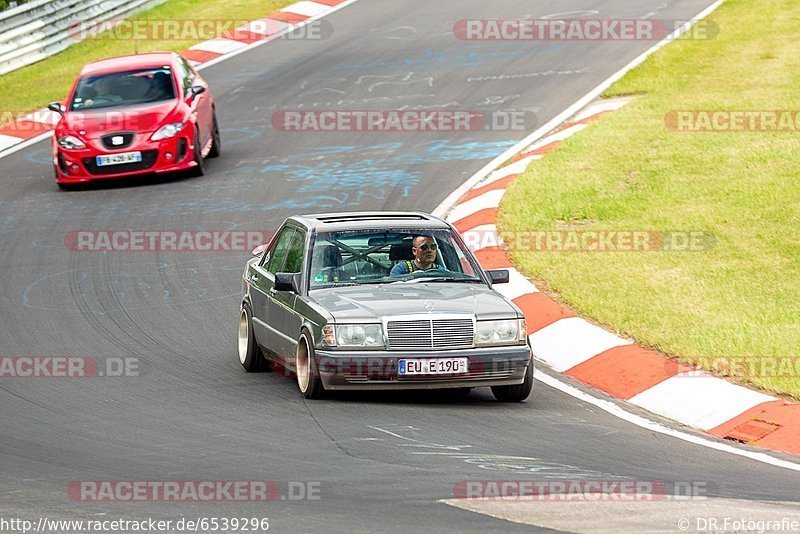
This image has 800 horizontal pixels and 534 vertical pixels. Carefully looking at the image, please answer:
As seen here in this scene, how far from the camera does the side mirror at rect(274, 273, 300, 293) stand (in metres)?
10.9

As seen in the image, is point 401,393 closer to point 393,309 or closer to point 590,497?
point 393,309

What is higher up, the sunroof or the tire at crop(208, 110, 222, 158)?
the sunroof

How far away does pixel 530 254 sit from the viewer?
1470 cm

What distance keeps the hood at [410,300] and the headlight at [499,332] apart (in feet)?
0.17

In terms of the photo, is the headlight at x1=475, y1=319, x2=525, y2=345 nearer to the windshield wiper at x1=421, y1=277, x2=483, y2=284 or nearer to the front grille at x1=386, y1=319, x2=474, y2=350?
the front grille at x1=386, y1=319, x2=474, y2=350

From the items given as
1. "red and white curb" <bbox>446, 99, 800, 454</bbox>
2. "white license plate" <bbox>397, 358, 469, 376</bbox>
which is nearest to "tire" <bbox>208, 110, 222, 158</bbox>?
"red and white curb" <bbox>446, 99, 800, 454</bbox>

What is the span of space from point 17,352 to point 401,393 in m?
3.64

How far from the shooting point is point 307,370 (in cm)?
1041

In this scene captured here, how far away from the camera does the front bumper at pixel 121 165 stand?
19.2 metres

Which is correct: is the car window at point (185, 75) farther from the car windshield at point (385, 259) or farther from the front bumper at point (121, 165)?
the car windshield at point (385, 259)

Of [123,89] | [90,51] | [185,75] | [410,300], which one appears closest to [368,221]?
[410,300]

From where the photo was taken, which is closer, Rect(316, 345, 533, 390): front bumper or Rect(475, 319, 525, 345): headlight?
Rect(316, 345, 533, 390): front bumper

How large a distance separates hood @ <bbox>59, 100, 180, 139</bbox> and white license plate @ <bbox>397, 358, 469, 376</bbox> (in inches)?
400

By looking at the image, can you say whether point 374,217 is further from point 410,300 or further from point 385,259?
point 410,300
